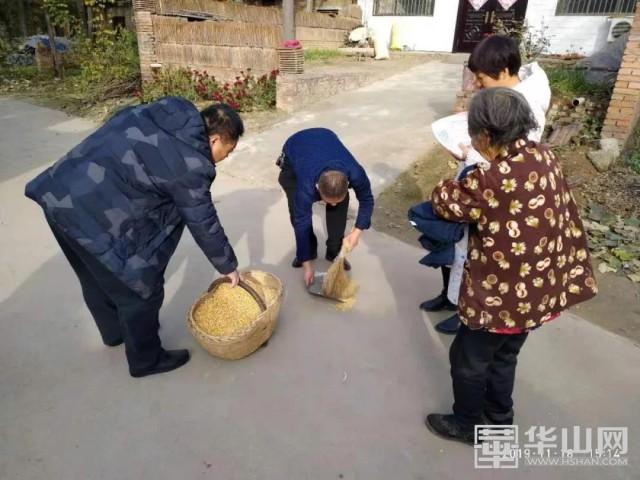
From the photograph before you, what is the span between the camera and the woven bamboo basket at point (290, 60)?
7066mm

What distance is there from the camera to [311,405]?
6.98 feet

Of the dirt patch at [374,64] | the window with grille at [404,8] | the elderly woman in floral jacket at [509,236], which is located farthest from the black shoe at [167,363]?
the window with grille at [404,8]

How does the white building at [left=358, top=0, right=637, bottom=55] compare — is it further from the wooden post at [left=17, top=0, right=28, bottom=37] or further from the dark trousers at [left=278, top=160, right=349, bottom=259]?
the wooden post at [left=17, top=0, right=28, bottom=37]

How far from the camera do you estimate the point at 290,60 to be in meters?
7.16

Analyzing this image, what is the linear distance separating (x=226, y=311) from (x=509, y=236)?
5.00 feet

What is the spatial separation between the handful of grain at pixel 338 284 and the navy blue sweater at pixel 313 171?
7.1 inches

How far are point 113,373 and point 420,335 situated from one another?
169cm

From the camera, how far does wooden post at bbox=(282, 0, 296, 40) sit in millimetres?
7078

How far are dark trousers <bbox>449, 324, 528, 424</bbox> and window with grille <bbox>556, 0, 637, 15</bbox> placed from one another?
10559mm

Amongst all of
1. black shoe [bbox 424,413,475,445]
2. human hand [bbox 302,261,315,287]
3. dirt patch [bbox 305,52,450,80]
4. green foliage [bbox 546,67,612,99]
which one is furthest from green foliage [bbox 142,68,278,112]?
black shoe [bbox 424,413,475,445]

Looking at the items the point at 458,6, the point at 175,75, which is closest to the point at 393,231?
the point at 175,75

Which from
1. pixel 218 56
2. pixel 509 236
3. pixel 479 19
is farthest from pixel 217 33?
pixel 509 236

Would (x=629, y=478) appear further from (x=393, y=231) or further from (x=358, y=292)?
(x=393, y=231)

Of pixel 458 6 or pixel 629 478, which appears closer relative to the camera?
pixel 629 478
